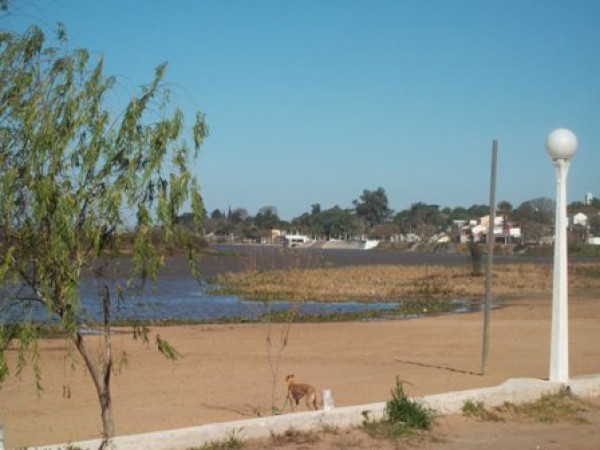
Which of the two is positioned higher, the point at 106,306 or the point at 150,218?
the point at 150,218

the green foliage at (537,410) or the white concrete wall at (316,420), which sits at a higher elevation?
the white concrete wall at (316,420)

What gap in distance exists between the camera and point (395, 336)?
75.8ft

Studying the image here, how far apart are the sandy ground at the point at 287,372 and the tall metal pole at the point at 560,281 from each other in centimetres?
131

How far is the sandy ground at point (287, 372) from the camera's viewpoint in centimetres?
988

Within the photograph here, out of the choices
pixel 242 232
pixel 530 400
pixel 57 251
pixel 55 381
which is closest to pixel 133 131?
pixel 57 251

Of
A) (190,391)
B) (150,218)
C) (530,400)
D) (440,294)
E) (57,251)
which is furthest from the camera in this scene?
(440,294)

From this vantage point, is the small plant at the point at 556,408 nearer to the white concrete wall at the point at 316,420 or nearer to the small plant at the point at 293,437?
the white concrete wall at the point at 316,420

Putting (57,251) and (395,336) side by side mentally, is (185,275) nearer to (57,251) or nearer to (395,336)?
(395,336)

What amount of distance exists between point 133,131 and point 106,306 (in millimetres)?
1657

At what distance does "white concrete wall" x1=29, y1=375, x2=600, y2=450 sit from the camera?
23.9 ft

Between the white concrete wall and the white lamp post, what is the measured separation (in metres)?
0.37

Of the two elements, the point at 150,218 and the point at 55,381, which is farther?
the point at 55,381

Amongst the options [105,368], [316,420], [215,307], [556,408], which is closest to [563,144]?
[556,408]

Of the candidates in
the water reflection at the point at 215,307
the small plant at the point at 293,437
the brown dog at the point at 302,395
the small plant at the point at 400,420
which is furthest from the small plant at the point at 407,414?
the water reflection at the point at 215,307
